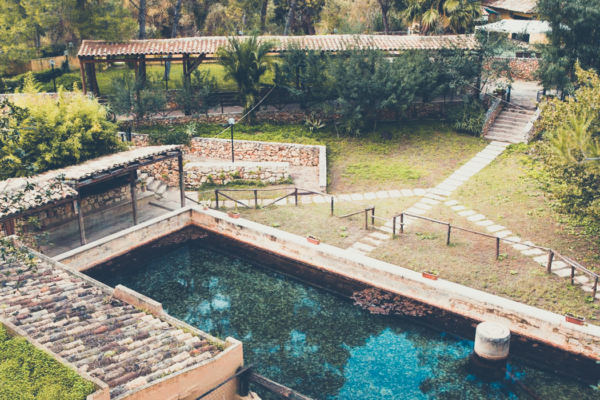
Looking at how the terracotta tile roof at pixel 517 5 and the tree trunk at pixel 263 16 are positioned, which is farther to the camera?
the tree trunk at pixel 263 16

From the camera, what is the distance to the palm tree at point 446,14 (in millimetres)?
27095

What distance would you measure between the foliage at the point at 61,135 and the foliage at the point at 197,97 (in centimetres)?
633

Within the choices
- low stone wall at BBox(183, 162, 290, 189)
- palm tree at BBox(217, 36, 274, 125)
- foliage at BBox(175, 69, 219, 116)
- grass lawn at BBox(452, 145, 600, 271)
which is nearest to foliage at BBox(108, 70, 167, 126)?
foliage at BBox(175, 69, 219, 116)

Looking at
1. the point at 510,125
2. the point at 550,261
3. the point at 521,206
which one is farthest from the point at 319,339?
the point at 510,125

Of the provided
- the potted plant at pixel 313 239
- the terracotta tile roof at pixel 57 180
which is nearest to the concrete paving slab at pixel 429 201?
the potted plant at pixel 313 239

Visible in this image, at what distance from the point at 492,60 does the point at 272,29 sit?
52.8ft

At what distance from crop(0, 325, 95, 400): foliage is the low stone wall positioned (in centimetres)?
1177

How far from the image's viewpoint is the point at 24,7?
3238 centimetres

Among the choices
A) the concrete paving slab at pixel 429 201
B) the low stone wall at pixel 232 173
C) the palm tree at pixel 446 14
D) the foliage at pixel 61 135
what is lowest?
the concrete paving slab at pixel 429 201

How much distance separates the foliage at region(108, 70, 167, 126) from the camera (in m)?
24.3

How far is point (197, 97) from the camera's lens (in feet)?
84.0

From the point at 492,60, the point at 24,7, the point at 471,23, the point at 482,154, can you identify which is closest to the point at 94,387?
the point at 482,154

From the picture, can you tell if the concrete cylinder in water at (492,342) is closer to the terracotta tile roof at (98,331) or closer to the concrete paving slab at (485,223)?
the concrete paving slab at (485,223)

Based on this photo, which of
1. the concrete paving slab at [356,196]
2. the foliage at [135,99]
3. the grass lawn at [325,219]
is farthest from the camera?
the foliage at [135,99]
